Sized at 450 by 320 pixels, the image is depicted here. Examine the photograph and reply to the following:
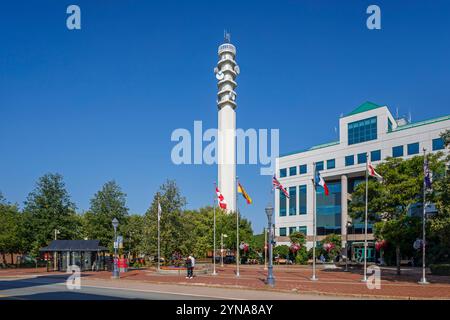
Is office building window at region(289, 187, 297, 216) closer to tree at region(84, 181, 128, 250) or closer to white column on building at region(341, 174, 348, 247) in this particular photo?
white column on building at region(341, 174, 348, 247)

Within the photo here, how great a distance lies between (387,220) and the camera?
4231 cm

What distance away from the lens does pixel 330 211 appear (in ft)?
272

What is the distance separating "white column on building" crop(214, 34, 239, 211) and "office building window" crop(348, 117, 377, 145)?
150 ft

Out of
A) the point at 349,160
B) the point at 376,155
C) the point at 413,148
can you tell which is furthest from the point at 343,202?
the point at 413,148

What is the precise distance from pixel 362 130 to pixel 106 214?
4123cm

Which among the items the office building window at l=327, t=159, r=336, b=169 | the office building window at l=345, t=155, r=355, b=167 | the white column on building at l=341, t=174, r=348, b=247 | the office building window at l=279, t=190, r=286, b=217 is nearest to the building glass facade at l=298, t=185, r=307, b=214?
the office building window at l=279, t=190, r=286, b=217

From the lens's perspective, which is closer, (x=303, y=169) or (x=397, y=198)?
(x=397, y=198)

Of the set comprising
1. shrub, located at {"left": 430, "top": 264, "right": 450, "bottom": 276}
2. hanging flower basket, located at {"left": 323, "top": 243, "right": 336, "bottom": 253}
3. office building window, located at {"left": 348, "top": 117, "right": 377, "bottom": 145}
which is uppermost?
office building window, located at {"left": 348, "top": 117, "right": 377, "bottom": 145}

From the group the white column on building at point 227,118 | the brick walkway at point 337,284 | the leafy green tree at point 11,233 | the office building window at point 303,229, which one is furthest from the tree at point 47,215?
the white column on building at point 227,118

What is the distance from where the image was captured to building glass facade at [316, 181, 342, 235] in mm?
81875

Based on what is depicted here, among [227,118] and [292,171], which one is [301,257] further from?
[227,118]

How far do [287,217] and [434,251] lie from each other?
4014cm
